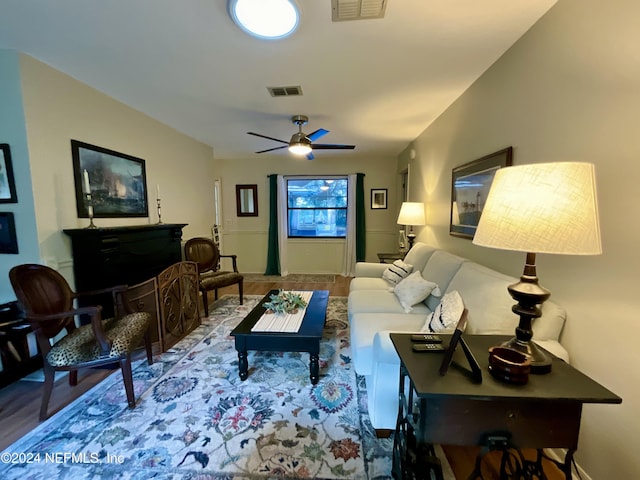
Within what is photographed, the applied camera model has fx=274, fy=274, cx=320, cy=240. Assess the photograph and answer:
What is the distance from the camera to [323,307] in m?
2.66

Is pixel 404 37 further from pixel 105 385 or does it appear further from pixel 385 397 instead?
pixel 105 385

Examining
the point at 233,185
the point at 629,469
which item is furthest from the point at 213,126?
the point at 629,469

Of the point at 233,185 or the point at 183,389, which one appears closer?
the point at 183,389

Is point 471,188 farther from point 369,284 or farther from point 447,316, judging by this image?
point 369,284

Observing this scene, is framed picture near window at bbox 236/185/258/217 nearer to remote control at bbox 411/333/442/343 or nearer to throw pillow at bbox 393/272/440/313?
throw pillow at bbox 393/272/440/313

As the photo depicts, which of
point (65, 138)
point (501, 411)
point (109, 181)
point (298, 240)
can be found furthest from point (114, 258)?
point (298, 240)

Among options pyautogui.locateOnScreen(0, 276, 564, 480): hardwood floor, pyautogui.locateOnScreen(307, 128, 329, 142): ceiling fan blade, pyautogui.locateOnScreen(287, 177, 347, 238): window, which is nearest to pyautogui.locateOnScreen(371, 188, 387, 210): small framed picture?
pyautogui.locateOnScreen(287, 177, 347, 238): window

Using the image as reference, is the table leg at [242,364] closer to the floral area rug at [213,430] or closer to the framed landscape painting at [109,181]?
the floral area rug at [213,430]

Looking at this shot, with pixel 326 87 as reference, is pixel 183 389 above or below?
below

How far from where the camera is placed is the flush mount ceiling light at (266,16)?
56.7 inches

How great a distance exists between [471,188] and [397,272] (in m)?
1.24

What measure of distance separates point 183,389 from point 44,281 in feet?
4.01

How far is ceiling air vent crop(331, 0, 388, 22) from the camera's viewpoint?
144cm

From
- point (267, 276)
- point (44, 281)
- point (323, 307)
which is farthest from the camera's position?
point (267, 276)
